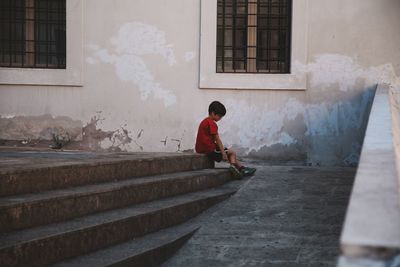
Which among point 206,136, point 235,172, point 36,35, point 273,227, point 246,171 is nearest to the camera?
point 273,227

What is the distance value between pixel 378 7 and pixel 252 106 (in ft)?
7.90

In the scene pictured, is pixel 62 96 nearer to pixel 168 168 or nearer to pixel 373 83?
pixel 168 168

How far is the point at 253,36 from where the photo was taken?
9.66 m

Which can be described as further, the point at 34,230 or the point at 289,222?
the point at 289,222

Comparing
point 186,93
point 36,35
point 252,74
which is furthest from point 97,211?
point 36,35

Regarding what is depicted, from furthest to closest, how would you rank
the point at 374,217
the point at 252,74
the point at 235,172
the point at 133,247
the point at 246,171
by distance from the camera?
1. the point at 252,74
2. the point at 246,171
3. the point at 235,172
4. the point at 133,247
5. the point at 374,217

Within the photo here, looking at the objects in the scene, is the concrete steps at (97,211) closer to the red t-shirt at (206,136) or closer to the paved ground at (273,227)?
the paved ground at (273,227)

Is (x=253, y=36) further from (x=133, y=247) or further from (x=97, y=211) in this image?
(x=133, y=247)

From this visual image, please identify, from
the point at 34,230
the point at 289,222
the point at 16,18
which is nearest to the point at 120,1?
the point at 16,18

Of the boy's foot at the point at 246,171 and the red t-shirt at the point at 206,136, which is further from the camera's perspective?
the boy's foot at the point at 246,171

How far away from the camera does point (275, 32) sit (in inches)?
378

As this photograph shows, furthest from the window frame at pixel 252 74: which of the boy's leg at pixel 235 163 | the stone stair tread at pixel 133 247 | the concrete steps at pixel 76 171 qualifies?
the stone stair tread at pixel 133 247

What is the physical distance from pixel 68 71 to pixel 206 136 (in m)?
2.97

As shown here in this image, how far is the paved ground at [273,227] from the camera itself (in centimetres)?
488
